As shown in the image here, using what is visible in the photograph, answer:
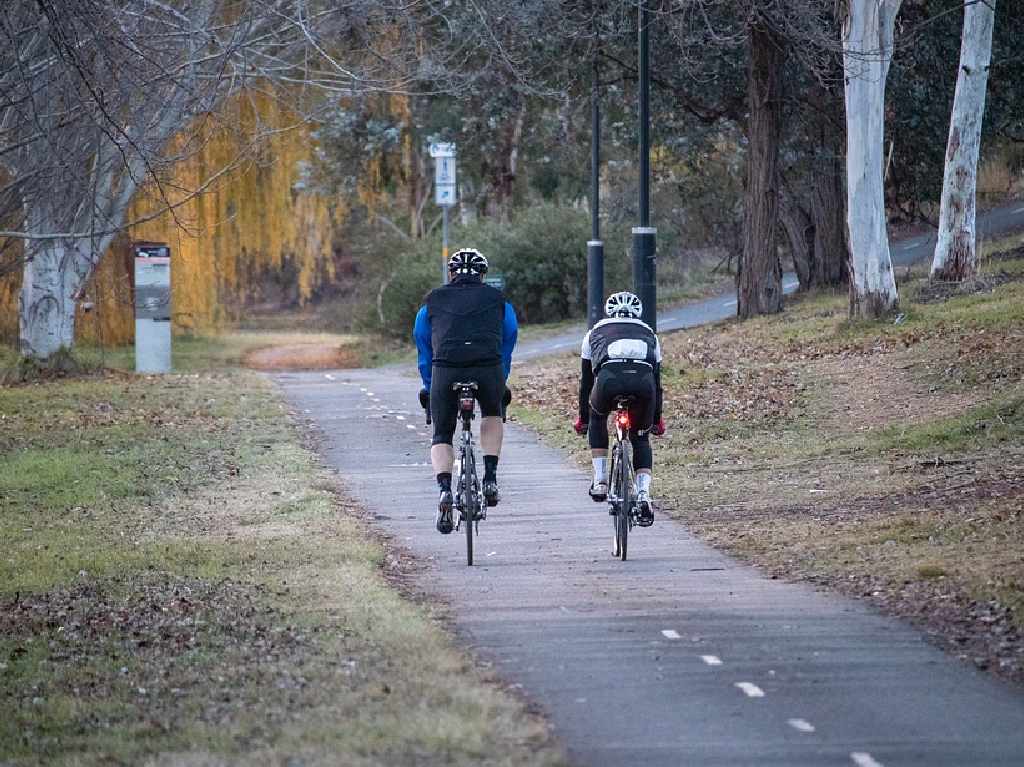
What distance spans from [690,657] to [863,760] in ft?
6.17

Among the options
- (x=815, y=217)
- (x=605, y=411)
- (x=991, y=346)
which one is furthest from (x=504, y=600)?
(x=815, y=217)

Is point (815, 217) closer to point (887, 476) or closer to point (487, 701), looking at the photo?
point (887, 476)

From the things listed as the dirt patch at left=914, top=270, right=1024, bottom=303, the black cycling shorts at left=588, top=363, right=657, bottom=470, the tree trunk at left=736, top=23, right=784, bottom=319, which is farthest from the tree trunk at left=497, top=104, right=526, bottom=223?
the black cycling shorts at left=588, top=363, right=657, bottom=470

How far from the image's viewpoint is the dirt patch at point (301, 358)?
37.8m

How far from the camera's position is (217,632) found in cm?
894

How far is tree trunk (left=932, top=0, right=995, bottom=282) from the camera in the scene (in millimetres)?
26094

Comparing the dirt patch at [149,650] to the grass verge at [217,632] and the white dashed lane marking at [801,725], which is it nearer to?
the grass verge at [217,632]

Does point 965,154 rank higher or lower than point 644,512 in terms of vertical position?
higher

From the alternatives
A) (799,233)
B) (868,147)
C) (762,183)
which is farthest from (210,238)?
(868,147)

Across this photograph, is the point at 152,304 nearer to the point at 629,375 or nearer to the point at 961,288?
the point at 961,288

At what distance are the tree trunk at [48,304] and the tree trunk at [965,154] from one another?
14.6 metres

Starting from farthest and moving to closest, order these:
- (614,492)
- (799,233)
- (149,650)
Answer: (799,233) < (614,492) < (149,650)

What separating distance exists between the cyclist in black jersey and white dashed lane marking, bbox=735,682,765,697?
11.8 ft

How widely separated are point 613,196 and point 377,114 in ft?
28.7
